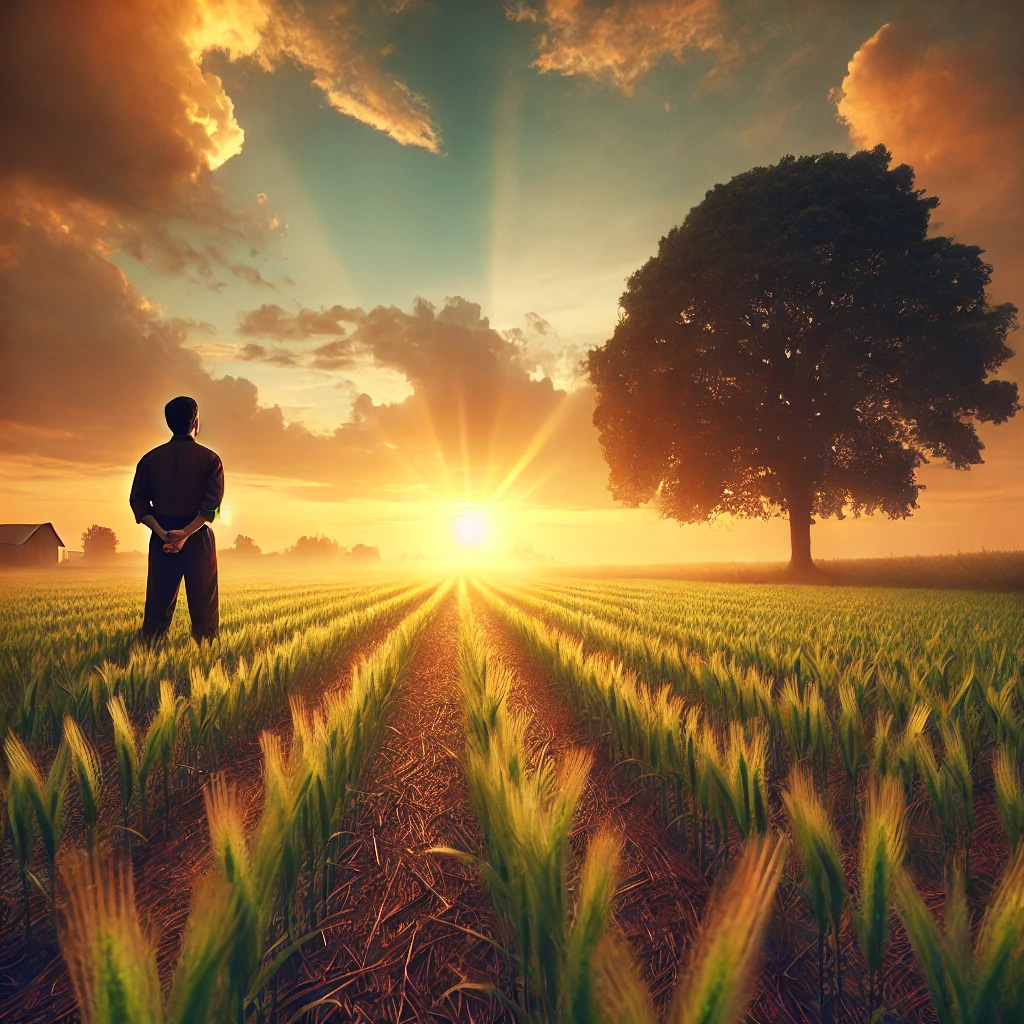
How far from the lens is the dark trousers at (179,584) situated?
18.1ft

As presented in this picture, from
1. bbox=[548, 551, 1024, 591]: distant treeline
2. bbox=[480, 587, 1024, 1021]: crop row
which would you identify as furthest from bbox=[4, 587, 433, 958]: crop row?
bbox=[548, 551, 1024, 591]: distant treeline

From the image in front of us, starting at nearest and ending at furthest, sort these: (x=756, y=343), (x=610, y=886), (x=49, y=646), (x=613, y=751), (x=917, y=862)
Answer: (x=610, y=886), (x=917, y=862), (x=613, y=751), (x=49, y=646), (x=756, y=343)

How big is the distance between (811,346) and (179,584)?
2343cm

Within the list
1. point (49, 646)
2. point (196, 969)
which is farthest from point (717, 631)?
point (49, 646)

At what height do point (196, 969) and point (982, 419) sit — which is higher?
point (982, 419)

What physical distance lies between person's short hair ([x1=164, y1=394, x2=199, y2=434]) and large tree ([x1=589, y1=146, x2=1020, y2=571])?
62.9 ft

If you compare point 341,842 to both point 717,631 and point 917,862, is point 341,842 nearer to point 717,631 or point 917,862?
point 917,862

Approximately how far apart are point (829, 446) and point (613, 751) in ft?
70.1

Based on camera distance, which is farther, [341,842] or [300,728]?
[341,842]

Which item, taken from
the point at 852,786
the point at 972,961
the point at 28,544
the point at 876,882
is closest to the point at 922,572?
the point at 852,786

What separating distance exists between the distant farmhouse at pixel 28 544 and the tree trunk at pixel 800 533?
256 ft

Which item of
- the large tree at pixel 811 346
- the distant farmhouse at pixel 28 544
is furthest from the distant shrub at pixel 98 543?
the large tree at pixel 811 346

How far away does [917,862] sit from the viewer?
7.25 ft

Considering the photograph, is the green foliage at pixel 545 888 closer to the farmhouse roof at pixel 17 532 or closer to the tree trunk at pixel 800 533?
the tree trunk at pixel 800 533
